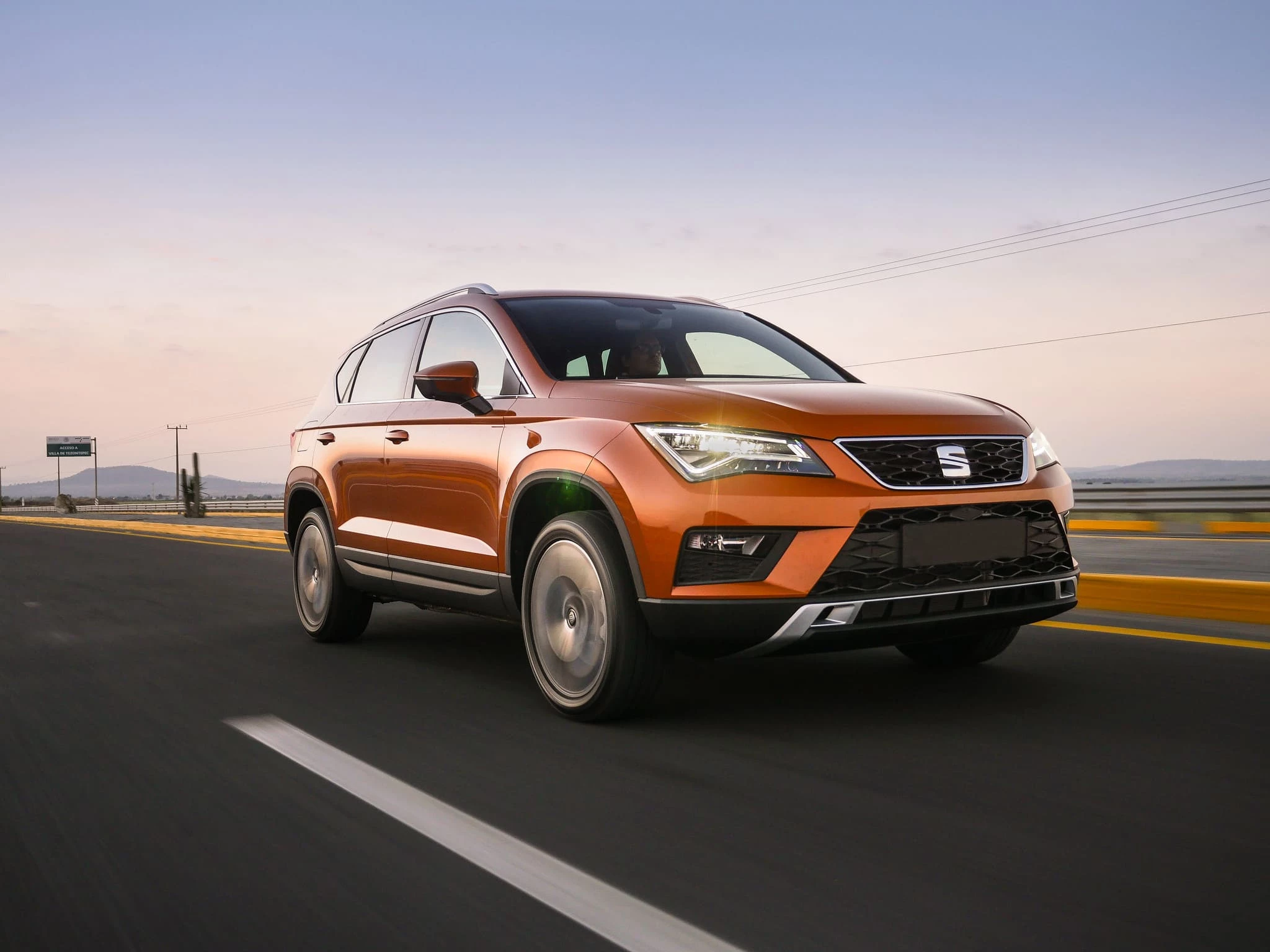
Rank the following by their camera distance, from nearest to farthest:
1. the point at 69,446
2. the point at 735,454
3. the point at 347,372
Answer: the point at 735,454, the point at 347,372, the point at 69,446

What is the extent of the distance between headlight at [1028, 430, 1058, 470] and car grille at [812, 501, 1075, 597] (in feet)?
1.05

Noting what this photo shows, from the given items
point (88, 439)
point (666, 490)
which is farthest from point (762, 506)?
point (88, 439)

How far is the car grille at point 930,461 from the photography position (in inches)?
172

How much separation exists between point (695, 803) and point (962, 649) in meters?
2.43

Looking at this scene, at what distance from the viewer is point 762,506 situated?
14.1 ft

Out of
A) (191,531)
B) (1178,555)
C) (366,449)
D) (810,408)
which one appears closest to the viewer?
(810,408)

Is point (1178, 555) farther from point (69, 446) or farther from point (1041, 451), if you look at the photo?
point (69, 446)

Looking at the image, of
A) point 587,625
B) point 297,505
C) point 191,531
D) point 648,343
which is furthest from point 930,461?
point 191,531

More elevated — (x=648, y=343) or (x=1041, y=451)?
(x=648, y=343)

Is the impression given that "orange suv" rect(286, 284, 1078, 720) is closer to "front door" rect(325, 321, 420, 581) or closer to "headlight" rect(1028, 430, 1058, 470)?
"headlight" rect(1028, 430, 1058, 470)

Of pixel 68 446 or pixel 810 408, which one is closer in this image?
pixel 810 408

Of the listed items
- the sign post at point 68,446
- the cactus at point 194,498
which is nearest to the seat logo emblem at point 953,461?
the cactus at point 194,498

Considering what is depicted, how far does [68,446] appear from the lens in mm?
139250

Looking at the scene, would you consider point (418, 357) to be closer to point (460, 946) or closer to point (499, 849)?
point (499, 849)
